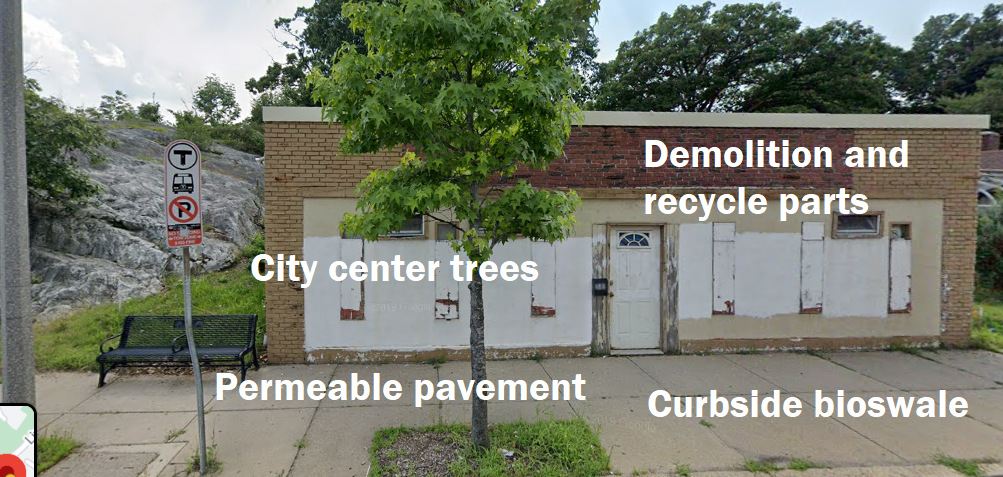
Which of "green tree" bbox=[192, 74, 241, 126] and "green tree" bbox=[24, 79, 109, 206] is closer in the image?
"green tree" bbox=[24, 79, 109, 206]

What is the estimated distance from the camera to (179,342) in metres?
6.02

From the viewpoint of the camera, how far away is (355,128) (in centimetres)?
408

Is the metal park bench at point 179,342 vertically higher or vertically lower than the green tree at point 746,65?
lower

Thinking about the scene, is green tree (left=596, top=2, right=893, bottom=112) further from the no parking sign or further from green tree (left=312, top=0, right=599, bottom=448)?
the no parking sign

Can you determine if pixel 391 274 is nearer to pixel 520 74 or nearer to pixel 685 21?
pixel 520 74

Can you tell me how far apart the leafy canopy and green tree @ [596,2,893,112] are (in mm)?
22706

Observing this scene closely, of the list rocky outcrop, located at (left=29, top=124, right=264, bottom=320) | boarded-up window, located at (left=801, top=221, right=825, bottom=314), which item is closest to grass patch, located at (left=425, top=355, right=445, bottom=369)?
boarded-up window, located at (left=801, top=221, right=825, bottom=314)

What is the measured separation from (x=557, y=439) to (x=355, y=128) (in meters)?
3.40

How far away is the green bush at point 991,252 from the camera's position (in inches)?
460

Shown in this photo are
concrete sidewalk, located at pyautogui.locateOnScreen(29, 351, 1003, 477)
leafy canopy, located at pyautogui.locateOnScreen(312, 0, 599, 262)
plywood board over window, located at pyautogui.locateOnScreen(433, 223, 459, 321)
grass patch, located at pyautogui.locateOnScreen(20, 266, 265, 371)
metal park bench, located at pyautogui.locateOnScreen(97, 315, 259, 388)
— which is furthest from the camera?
plywood board over window, located at pyautogui.locateOnScreen(433, 223, 459, 321)

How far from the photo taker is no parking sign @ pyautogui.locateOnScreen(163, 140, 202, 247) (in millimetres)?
3678

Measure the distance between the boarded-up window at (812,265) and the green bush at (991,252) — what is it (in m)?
8.71

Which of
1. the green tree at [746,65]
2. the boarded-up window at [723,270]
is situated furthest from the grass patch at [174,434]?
the green tree at [746,65]

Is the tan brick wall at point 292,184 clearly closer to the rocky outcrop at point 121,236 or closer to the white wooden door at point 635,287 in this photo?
the white wooden door at point 635,287
